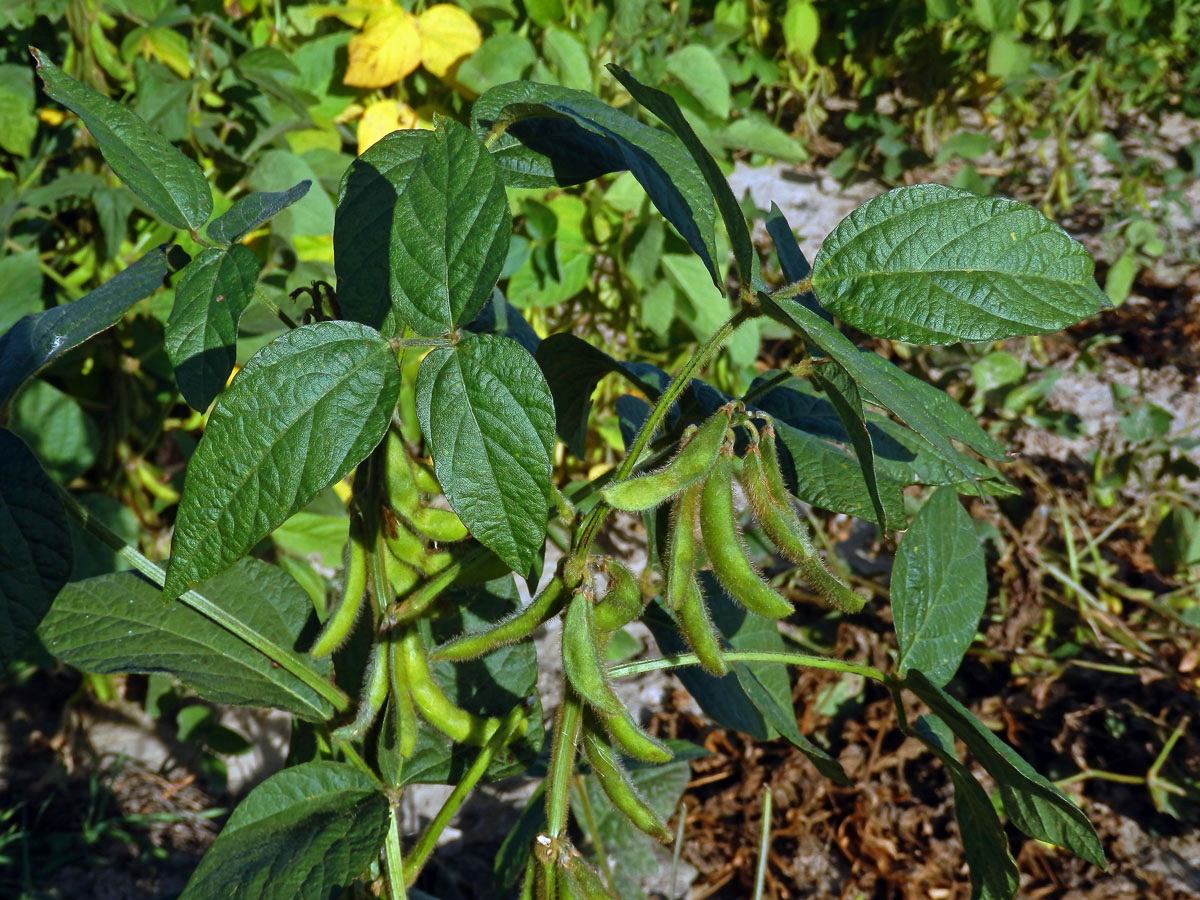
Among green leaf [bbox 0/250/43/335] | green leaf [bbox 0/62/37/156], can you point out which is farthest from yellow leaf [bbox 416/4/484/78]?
green leaf [bbox 0/250/43/335]

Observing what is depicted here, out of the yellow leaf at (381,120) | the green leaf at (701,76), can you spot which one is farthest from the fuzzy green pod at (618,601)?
the green leaf at (701,76)

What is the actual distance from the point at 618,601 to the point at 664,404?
0.13 metres

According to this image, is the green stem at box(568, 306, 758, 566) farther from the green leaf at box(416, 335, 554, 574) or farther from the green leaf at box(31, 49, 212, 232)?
the green leaf at box(31, 49, 212, 232)

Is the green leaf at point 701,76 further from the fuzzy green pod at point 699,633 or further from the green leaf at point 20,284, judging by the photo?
the fuzzy green pod at point 699,633

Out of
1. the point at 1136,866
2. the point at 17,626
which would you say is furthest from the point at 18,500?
the point at 1136,866

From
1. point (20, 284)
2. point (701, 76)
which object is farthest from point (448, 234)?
point (701, 76)

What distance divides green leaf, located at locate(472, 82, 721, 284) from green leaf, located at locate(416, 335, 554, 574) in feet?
0.44

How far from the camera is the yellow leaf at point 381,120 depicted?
212 centimetres

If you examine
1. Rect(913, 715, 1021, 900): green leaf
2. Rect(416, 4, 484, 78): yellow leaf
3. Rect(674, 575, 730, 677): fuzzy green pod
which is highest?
Rect(416, 4, 484, 78): yellow leaf

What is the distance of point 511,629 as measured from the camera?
68 centimetres

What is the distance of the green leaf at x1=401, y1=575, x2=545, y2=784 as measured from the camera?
89 cm

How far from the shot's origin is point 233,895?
26.9 inches

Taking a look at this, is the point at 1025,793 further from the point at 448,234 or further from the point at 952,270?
the point at 448,234

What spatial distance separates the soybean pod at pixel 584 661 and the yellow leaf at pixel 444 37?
1.84 m
